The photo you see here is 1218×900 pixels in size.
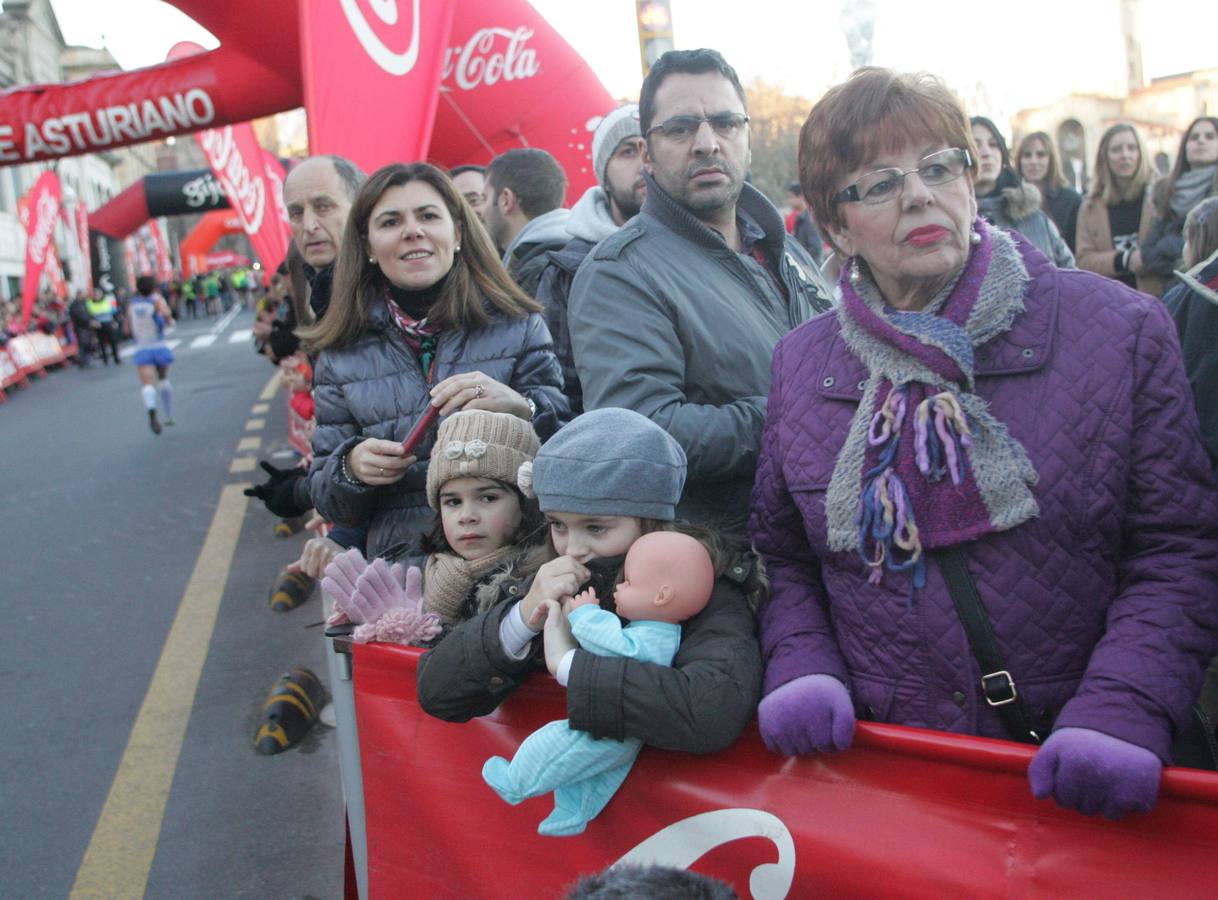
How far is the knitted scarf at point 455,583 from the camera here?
2646mm

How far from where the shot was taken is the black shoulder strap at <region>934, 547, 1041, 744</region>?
1889mm

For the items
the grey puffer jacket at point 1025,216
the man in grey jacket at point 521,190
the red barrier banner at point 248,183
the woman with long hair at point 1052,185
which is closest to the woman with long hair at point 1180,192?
the grey puffer jacket at point 1025,216

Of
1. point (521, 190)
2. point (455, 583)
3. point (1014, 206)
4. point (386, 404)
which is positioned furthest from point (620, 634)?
point (1014, 206)

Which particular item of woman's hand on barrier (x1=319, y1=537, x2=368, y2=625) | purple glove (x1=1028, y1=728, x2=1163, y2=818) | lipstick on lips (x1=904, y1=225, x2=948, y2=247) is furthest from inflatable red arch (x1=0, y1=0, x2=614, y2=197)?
purple glove (x1=1028, y1=728, x2=1163, y2=818)

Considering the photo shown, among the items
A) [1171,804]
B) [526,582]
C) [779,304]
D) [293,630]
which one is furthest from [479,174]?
[1171,804]

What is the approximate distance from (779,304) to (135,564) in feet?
20.1

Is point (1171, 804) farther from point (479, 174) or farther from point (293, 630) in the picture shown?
point (479, 174)

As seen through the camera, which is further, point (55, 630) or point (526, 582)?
point (55, 630)

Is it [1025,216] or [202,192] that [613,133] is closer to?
[1025,216]

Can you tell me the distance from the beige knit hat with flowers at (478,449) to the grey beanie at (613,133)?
1734 mm

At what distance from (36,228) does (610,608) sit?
29383mm

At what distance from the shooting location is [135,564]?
7.87m

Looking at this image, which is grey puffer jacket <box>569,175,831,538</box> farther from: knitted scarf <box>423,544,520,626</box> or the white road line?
the white road line

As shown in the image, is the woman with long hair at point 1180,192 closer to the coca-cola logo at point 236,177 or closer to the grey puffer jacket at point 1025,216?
the grey puffer jacket at point 1025,216
